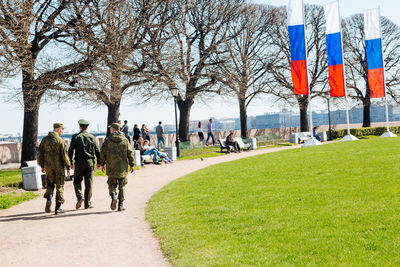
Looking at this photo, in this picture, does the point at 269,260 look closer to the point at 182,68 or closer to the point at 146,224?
the point at 146,224

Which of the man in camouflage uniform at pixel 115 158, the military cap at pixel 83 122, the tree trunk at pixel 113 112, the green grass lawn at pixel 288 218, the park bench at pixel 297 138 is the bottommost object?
the green grass lawn at pixel 288 218

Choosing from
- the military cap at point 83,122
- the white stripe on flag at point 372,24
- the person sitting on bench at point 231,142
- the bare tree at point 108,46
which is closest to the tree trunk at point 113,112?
the bare tree at point 108,46

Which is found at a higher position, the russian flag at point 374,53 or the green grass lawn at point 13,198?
the russian flag at point 374,53

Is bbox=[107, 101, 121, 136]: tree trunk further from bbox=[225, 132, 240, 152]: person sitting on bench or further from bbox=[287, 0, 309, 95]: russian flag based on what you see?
bbox=[287, 0, 309, 95]: russian flag

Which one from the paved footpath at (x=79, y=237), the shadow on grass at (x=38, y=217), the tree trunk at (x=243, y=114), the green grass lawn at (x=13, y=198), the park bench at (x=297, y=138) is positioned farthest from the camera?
the tree trunk at (x=243, y=114)

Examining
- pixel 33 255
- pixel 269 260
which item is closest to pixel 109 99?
pixel 33 255

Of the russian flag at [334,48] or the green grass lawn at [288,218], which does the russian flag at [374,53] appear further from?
the green grass lawn at [288,218]

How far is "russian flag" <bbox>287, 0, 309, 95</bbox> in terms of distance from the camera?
70.1ft

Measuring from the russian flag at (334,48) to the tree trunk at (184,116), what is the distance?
10.1 metres

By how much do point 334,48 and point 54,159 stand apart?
18682mm

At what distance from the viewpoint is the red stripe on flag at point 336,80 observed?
22.8 metres

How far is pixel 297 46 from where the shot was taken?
2142 cm

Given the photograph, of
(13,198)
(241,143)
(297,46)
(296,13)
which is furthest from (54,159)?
(241,143)

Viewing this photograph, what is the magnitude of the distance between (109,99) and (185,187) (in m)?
10.1
